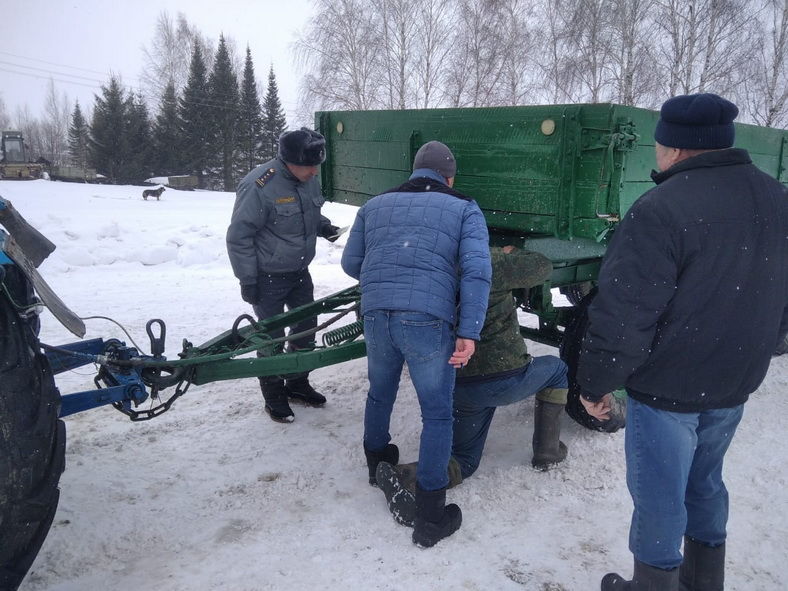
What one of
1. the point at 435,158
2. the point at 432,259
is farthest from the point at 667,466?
the point at 435,158

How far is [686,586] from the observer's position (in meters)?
2.31

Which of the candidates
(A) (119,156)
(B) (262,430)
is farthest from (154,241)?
(A) (119,156)

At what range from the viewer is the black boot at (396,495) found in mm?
2799

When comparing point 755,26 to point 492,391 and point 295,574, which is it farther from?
point 295,574

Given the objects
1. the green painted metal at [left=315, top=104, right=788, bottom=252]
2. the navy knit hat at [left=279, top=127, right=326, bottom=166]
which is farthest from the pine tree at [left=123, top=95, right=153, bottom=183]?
the navy knit hat at [left=279, top=127, right=326, bottom=166]

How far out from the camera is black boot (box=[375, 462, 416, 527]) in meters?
2.80

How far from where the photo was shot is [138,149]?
36750 millimetres

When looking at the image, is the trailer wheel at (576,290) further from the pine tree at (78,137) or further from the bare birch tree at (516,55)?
the pine tree at (78,137)

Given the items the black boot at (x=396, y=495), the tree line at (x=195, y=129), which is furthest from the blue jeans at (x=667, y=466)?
the tree line at (x=195, y=129)

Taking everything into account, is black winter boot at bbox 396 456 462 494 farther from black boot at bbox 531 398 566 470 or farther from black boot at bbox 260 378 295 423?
black boot at bbox 260 378 295 423

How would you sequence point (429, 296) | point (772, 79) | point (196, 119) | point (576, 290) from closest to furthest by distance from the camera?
1. point (429, 296)
2. point (576, 290)
3. point (772, 79)
4. point (196, 119)

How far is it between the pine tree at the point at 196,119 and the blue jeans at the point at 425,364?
36.1 metres

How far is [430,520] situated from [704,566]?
3.56 ft

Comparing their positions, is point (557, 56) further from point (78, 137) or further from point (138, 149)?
point (78, 137)
